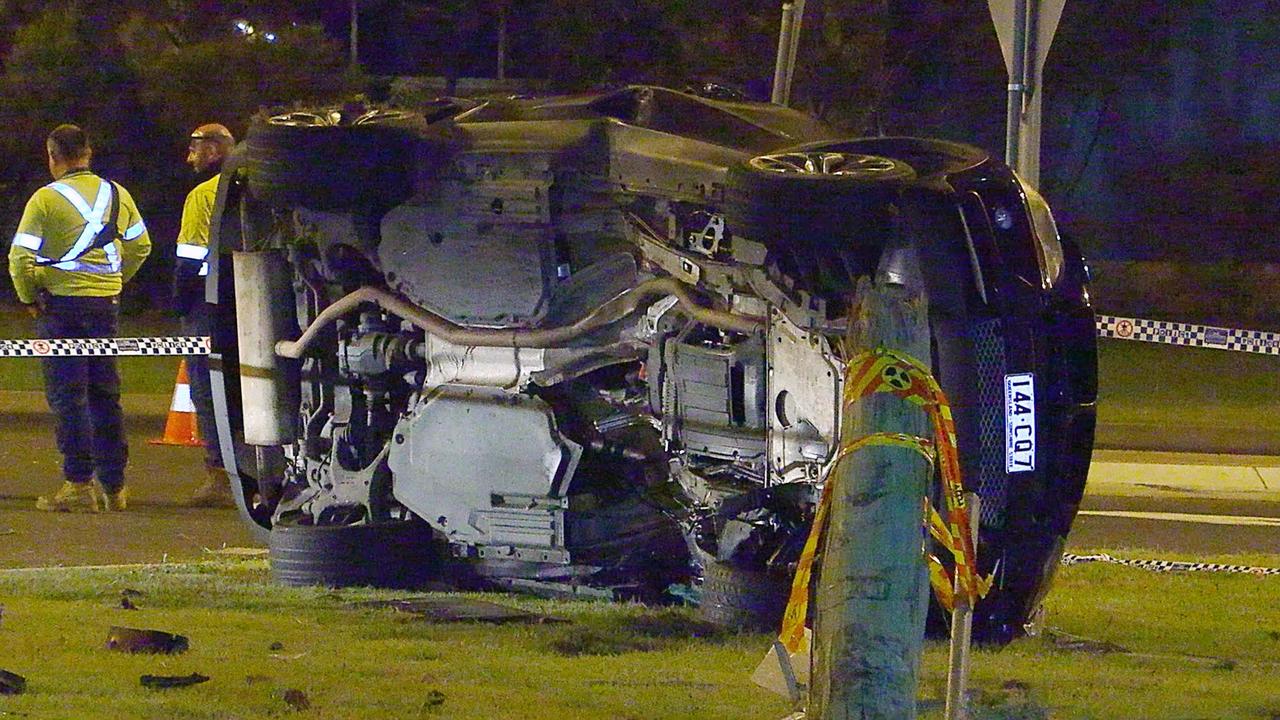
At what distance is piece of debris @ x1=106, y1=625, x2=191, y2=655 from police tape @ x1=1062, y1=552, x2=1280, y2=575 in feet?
11.5

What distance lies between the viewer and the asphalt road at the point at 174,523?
27.3 ft

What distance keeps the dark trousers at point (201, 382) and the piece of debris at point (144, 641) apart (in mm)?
3906

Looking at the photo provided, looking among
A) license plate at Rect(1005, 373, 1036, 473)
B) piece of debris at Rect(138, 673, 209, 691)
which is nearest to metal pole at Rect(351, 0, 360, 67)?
piece of debris at Rect(138, 673, 209, 691)

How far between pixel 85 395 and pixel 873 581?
6.32 metres

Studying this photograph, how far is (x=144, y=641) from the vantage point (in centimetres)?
549

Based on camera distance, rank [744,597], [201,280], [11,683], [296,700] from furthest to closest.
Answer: [201,280]
[744,597]
[11,683]
[296,700]

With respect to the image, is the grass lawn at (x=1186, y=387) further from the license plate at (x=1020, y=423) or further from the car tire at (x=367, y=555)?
the license plate at (x=1020, y=423)

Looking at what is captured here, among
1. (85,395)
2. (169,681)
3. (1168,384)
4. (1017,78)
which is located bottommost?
(1168,384)

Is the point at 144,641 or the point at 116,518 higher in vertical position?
the point at 144,641

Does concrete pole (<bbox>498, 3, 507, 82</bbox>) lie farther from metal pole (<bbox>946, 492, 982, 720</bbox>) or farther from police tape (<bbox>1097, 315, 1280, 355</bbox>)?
metal pole (<bbox>946, 492, 982, 720</bbox>)

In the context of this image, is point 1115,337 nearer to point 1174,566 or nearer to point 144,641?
point 1174,566

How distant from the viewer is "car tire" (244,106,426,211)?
605 centimetres

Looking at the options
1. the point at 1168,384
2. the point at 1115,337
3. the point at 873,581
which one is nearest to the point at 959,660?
the point at 873,581

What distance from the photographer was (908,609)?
3.90 m
